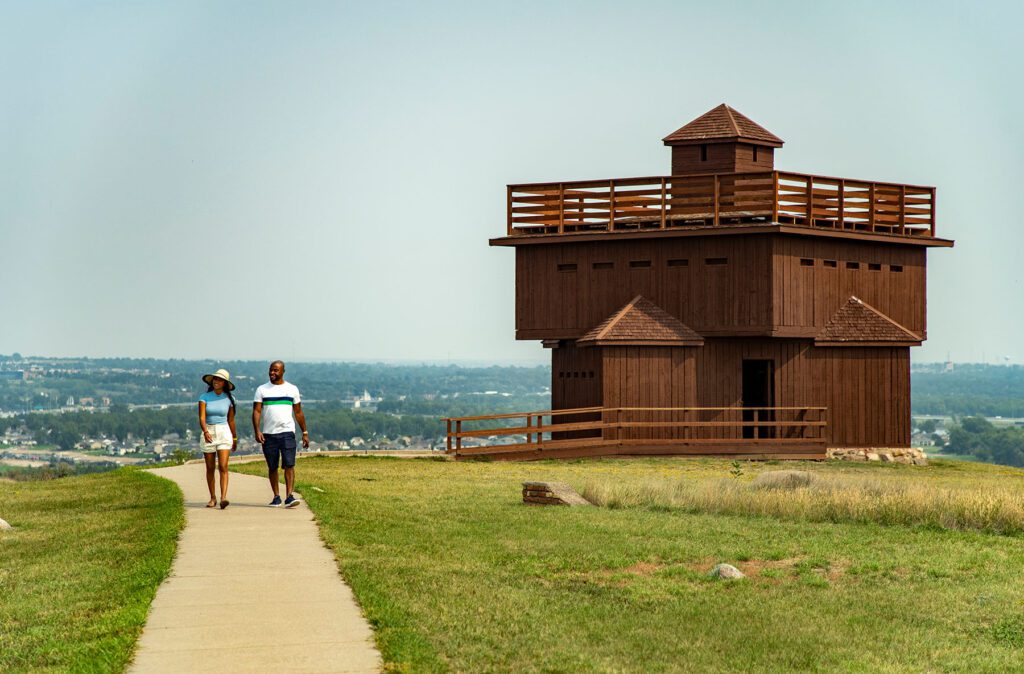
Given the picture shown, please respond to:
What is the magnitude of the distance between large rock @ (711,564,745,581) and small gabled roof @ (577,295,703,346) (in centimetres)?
2100

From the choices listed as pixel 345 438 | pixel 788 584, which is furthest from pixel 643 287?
pixel 345 438

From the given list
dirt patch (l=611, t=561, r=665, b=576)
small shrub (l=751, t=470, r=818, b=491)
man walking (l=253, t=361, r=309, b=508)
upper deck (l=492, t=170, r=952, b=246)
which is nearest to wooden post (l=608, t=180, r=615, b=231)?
upper deck (l=492, t=170, r=952, b=246)

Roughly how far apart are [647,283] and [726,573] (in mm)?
23438

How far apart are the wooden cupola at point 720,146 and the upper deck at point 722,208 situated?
2168 millimetres

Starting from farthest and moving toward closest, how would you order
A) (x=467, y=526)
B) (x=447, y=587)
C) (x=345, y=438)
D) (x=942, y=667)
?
(x=345, y=438) < (x=467, y=526) < (x=447, y=587) < (x=942, y=667)

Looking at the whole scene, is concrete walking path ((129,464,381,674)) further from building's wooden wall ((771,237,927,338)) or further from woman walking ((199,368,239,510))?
building's wooden wall ((771,237,927,338))

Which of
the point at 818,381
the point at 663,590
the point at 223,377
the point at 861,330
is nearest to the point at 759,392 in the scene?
the point at 818,381

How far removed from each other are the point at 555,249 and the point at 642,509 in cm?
1879

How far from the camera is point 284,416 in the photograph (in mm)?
17938

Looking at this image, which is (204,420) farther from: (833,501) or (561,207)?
(561,207)

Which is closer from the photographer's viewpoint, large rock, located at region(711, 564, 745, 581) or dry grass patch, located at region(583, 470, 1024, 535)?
large rock, located at region(711, 564, 745, 581)

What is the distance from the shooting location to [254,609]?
36.4ft

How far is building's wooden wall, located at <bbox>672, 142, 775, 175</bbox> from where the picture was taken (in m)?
39.3

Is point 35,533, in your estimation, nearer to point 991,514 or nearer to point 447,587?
point 447,587
